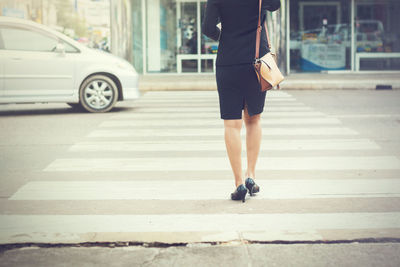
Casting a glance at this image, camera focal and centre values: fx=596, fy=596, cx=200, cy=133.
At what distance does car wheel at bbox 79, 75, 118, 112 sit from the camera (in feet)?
34.2

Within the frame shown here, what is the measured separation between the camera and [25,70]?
32.9ft

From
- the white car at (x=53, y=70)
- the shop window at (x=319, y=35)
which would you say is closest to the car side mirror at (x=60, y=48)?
the white car at (x=53, y=70)

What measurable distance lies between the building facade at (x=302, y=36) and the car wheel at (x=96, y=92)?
10.3 meters

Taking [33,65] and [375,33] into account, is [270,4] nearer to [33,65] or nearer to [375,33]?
[33,65]

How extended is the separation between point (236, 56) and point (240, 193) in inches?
41.1

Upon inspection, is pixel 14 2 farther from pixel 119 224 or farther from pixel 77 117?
pixel 119 224

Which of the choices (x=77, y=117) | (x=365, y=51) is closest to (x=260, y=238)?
(x=77, y=117)

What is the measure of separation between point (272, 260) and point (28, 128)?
20.3 ft

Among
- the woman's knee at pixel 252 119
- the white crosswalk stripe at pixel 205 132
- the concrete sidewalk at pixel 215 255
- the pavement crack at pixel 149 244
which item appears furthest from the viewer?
the white crosswalk stripe at pixel 205 132

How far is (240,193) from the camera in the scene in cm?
457

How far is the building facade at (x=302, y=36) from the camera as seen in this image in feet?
68.4

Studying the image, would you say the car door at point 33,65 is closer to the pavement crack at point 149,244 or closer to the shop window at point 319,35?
the pavement crack at point 149,244

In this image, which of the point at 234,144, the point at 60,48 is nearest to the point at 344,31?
the point at 60,48

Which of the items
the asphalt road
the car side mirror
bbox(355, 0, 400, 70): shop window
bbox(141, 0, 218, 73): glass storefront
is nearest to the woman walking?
the asphalt road
